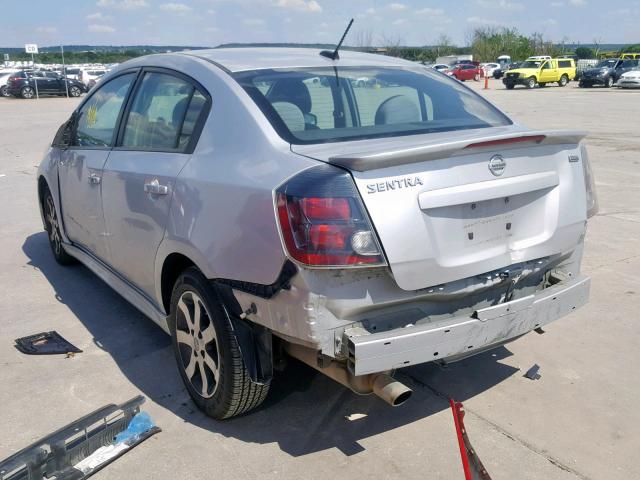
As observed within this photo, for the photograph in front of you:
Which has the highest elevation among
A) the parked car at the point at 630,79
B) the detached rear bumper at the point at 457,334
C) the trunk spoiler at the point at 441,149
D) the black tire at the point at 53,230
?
the trunk spoiler at the point at 441,149

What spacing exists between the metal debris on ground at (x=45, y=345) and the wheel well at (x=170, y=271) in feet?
3.04

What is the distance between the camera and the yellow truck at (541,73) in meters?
40.8

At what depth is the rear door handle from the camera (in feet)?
11.0

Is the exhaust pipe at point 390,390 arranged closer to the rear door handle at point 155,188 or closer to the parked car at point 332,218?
the parked car at point 332,218

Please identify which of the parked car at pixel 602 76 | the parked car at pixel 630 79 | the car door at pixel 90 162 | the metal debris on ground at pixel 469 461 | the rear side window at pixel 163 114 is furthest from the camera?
the parked car at pixel 602 76

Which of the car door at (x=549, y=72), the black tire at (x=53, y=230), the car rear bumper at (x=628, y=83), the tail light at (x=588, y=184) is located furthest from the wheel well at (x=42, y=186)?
the car door at (x=549, y=72)

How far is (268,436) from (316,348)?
78 cm

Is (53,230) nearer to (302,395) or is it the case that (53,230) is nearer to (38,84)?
(302,395)

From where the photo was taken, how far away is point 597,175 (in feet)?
32.8

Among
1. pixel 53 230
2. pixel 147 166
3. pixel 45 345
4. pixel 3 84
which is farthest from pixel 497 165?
pixel 3 84

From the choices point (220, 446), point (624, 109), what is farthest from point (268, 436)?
point (624, 109)

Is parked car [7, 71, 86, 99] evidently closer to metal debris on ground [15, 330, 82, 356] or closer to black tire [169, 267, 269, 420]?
metal debris on ground [15, 330, 82, 356]

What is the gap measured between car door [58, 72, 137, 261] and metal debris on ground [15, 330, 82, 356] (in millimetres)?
615

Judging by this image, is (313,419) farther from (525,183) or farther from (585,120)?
(585,120)
